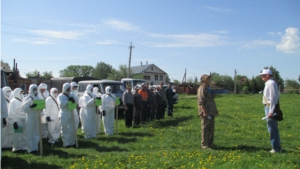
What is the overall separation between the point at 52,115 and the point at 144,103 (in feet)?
20.1

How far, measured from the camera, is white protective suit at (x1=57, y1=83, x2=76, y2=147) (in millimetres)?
9977

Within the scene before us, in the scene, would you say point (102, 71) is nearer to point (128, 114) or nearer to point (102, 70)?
point (102, 70)

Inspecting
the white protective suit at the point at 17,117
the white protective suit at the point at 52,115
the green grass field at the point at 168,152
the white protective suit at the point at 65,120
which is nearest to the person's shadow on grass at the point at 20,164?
the green grass field at the point at 168,152

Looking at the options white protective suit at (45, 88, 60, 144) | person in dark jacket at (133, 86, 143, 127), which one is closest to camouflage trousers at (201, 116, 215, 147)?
white protective suit at (45, 88, 60, 144)

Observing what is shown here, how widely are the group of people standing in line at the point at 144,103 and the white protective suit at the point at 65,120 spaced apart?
14.4ft

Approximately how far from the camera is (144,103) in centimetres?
1598

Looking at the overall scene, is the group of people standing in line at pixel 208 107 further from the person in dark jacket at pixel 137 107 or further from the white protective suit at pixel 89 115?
the person in dark jacket at pixel 137 107

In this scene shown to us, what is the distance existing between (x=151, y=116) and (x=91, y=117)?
19.6 ft

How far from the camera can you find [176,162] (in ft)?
23.8

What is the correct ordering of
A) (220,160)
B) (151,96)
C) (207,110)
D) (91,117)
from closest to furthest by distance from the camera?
(220,160) → (207,110) → (91,117) → (151,96)

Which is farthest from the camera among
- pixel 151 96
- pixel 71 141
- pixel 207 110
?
pixel 151 96

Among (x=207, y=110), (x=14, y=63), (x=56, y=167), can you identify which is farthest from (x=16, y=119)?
(x=14, y=63)

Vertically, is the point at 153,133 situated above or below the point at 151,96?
below

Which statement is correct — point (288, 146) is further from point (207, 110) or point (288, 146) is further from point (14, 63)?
point (14, 63)
